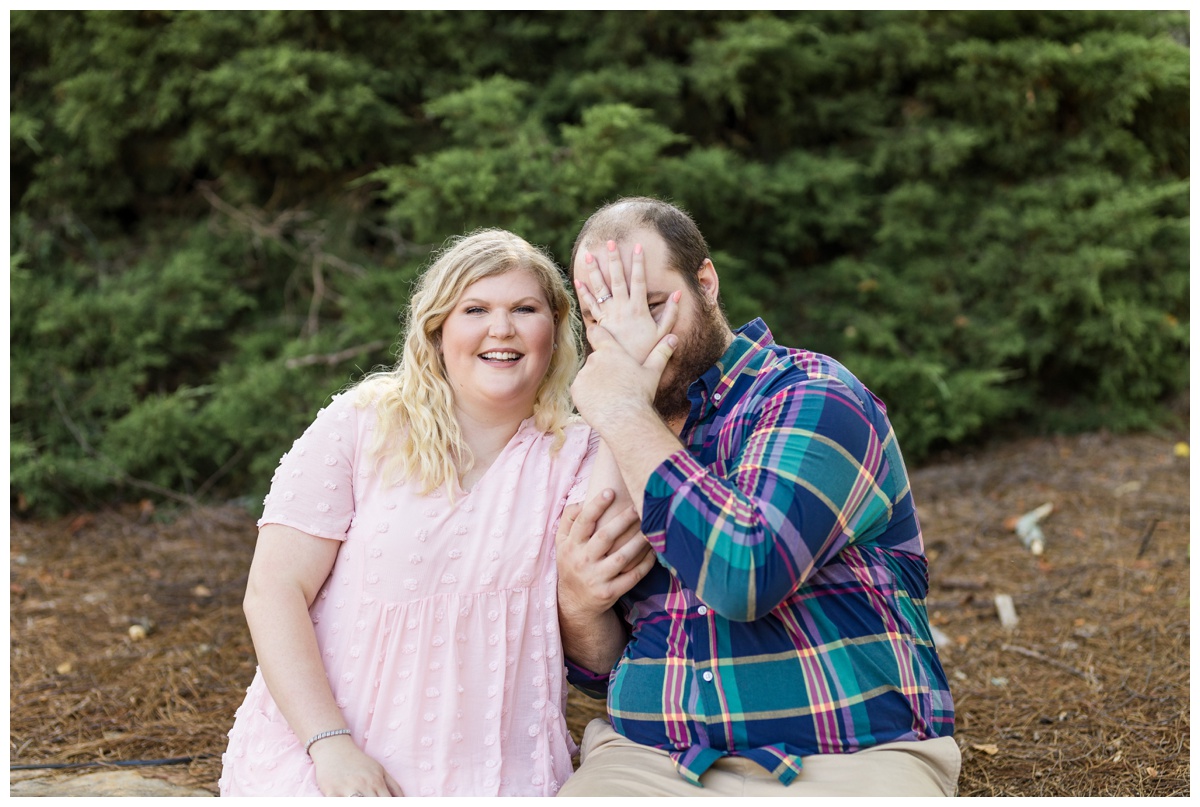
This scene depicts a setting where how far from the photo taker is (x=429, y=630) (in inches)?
92.7

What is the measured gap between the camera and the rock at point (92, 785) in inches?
121

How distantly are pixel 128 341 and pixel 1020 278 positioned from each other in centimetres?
543

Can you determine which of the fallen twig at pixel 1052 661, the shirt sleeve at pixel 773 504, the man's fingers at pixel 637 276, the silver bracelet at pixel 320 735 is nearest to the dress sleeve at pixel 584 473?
the man's fingers at pixel 637 276

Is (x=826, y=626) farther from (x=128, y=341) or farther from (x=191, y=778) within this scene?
(x=128, y=341)

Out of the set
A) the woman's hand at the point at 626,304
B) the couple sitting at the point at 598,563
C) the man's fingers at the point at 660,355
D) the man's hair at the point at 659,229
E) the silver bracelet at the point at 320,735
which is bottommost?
the silver bracelet at the point at 320,735

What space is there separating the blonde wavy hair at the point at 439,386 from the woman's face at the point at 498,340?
0.12ft

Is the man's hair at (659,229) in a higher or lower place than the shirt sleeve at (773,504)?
higher

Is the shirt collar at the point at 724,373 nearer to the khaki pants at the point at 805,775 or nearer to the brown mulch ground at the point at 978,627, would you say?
the khaki pants at the point at 805,775

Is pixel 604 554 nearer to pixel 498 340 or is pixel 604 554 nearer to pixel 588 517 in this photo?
pixel 588 517

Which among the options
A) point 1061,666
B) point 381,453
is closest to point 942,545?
point 1061,666

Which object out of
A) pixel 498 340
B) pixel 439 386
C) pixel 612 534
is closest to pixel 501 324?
pixel 498 340

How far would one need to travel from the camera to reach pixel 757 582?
186 centimetres

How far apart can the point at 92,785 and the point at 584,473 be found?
192cm

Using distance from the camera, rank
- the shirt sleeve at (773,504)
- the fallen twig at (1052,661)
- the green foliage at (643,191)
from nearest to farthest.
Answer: the shirt sleeve at (773,504) < the fallen twig at (1052,661) < the green foliage at (643,191)
